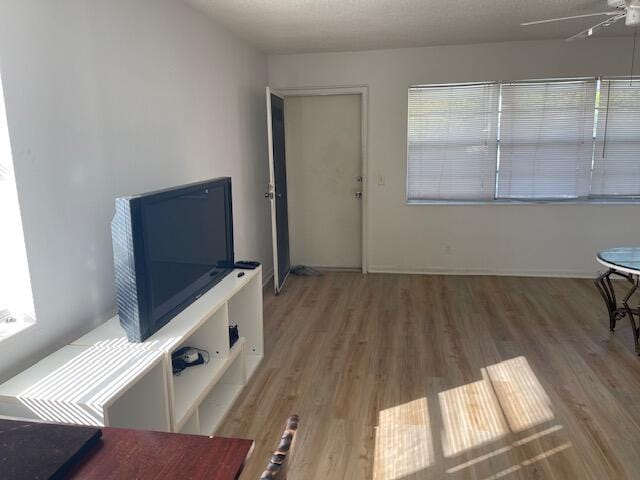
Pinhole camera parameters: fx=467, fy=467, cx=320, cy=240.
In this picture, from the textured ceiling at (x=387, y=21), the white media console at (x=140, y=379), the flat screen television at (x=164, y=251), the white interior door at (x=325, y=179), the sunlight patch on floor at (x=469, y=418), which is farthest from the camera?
the white interior door at (x=325, y=179)

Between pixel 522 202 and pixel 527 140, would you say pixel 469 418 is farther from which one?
pixel 527 140

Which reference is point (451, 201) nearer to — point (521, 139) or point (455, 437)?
point (521, 139)

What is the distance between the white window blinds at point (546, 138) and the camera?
4.68 metres

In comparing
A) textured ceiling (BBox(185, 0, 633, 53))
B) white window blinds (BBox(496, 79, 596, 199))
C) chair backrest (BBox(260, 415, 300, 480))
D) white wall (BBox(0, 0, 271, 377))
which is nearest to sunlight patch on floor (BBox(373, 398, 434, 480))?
chair backrest (BBox(260, 415, 300, 480))

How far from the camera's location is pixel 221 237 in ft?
9.42

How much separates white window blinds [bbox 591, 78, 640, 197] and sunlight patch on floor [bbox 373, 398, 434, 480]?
11.5 ft

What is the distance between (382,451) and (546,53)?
4.17 meters

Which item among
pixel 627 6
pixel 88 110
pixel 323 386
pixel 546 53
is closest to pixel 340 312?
pixel 323 386

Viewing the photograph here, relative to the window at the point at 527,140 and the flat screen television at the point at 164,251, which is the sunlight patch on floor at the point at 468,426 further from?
the window at the point at 527,140

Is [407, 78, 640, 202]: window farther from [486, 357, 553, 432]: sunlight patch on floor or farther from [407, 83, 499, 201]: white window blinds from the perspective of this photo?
[486, 357, 553, 432]: sunlight patch on floor

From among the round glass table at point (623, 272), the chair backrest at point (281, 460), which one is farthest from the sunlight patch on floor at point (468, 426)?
the chair backrest at point (281, 460)

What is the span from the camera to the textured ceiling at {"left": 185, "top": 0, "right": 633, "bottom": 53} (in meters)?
3.24

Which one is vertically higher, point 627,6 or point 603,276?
point 627,6

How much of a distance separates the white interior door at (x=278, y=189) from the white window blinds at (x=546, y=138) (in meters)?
2.28
